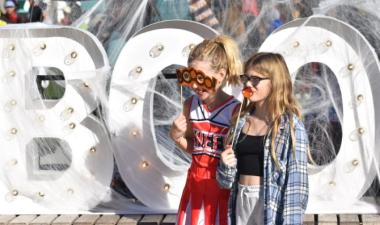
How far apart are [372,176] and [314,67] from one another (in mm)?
740

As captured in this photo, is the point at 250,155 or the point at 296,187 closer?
the point at 296,187

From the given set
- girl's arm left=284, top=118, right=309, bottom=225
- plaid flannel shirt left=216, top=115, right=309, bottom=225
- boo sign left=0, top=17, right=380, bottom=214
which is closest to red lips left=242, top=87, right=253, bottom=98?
plaid flannel shirt left=216, top=115, right=309, bottom=225

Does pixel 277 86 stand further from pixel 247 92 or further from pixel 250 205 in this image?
pixel 250 205

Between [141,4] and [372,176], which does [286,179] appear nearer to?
[372,176]

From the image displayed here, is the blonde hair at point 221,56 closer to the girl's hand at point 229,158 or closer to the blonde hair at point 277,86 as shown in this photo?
the blonde hair at point 277,86

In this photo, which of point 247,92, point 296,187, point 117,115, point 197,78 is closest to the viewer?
point 296,187

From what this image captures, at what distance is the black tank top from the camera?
3.49m

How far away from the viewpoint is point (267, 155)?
342 cm

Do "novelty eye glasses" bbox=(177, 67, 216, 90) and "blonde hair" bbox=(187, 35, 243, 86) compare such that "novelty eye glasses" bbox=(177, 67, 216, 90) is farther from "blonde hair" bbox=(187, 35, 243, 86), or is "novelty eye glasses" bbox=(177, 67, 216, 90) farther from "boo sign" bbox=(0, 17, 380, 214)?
"boo sign" bbox=(0, 17, 380, 214)

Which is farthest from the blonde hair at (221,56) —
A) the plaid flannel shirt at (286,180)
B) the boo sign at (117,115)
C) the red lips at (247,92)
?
the boo sign at (117,115)

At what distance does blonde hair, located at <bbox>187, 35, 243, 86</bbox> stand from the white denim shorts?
569 millimetres

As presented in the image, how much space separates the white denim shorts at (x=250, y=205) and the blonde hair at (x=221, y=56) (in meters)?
0.57

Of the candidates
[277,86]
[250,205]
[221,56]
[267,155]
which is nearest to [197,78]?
[221,56]

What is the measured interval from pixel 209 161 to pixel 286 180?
0.53 meters
